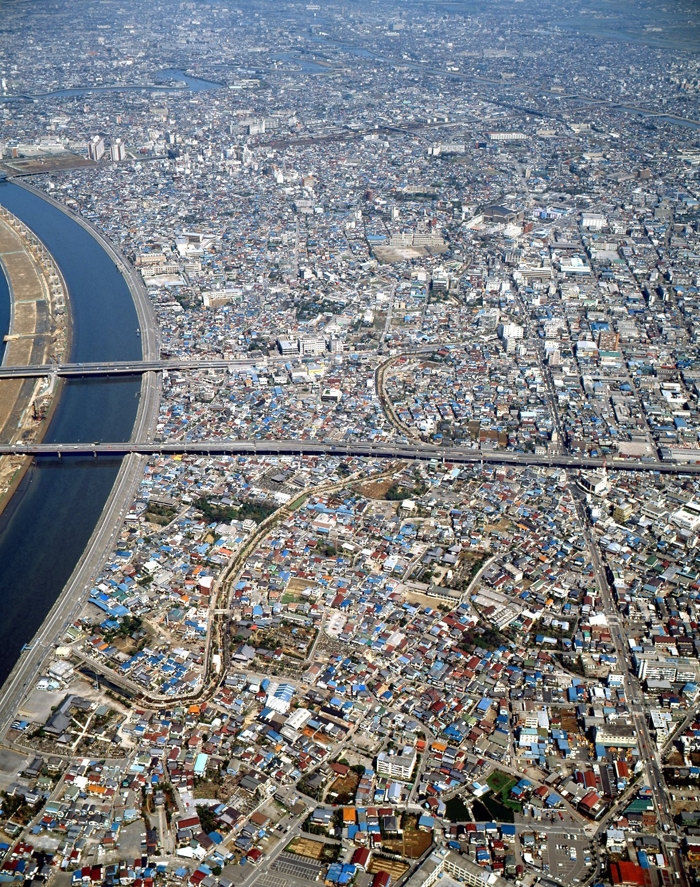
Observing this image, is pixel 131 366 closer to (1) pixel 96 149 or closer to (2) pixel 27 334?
(2) pixel 27 334

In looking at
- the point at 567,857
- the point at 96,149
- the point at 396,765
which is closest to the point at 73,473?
the point at 396,765

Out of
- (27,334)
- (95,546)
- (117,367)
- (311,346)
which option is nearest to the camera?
(95,546)

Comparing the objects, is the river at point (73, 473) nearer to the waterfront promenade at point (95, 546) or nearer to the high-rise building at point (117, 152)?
the waterfront promenade at point (95, 546)

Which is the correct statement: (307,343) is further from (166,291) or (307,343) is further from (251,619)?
(251,619)

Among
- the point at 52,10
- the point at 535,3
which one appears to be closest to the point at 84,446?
the point at 52,10

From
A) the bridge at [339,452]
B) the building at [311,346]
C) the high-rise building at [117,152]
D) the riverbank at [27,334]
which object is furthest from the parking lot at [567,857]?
the high-rise building at [117,152]

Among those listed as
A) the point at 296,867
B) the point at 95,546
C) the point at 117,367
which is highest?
the point at 296,867

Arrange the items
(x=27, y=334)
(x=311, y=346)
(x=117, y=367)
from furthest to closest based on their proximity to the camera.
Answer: (x=27, y=334) < (x=311, y=346) < (x=117, y=367)
